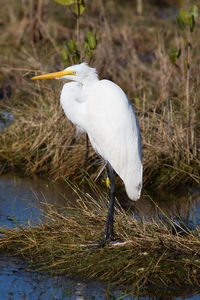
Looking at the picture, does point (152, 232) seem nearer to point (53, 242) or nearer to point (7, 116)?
point (53, 242)

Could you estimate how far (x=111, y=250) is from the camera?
3869 mm

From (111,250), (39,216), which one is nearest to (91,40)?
(39,216)

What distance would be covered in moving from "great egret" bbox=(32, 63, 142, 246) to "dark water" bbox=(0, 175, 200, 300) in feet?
1.02

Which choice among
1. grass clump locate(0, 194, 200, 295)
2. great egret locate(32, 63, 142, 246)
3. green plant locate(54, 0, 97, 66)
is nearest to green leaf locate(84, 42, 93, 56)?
green plant locate(54, 0, 97, 66)

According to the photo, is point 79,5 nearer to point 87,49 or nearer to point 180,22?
point 87,49

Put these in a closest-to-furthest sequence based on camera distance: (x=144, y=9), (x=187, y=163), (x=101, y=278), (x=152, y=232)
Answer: (x=101, y=278)
(x=152, y=232)
(x=187, y=163)
(x=144, y=9)

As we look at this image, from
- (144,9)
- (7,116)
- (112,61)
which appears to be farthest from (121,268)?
(144,9)

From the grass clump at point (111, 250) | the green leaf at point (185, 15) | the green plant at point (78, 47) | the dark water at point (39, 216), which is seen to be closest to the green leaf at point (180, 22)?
the green leaf at point (185, 15)

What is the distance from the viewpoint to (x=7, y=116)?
6.45 meters

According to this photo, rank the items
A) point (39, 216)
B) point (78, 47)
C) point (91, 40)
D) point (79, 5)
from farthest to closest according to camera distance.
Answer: point (78, 47) < point (79, 5) < point (91, 40) < point (39, 216)

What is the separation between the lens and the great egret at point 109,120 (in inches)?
155

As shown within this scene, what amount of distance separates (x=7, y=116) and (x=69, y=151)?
44.6 inches

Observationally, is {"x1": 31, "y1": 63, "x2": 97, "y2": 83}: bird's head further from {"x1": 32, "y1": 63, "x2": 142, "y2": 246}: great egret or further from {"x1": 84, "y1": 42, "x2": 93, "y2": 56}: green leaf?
{"x1": 84, "y1": 42, "x2": 93, "y2": 56}: green leaf

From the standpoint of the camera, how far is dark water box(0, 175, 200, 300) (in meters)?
3.36
